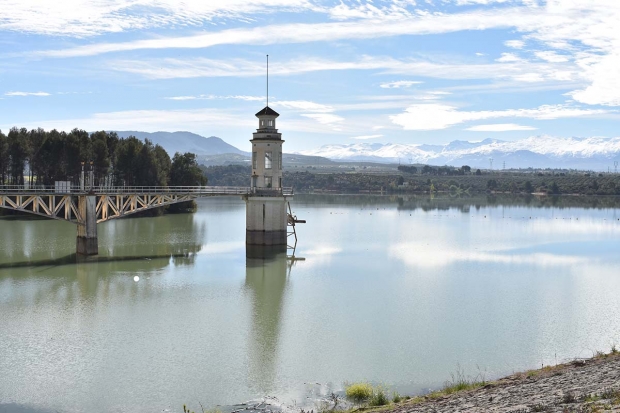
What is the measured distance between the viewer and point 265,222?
59.3 m

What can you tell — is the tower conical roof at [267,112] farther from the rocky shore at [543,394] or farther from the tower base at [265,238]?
the rocky shore at [543,394]

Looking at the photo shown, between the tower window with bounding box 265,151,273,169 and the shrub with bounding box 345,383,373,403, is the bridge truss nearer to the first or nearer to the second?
the tower window with bounding box 265,151,273,169

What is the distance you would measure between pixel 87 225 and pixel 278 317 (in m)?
24.4

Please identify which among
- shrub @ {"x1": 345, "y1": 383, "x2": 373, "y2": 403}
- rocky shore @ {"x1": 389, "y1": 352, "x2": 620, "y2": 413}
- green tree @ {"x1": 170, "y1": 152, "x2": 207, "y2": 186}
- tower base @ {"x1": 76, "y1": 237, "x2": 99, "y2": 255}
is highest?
green tree @ {"x1": 170, "y1": 152, "x2": 207, "y2": 186}

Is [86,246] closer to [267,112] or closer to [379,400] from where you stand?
[267,112]

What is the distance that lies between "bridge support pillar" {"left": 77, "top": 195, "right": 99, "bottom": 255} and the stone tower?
Result: 42.4ft

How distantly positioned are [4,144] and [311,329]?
6340 centimetres

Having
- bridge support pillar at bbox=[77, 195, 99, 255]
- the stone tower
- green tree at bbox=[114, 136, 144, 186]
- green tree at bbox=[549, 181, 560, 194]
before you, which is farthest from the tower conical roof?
green tree at bbox=[549, 181, 560, 194]

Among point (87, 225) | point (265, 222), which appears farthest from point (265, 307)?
point (265, 222)

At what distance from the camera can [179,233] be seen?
71.7 m

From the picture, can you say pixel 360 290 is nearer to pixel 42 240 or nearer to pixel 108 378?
pixel 108 378

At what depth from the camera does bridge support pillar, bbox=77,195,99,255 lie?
2041 inches

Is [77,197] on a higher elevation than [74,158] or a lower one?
lower

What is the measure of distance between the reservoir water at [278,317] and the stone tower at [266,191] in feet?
10.6
